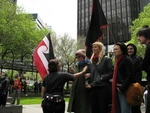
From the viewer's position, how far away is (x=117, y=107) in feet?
14.6

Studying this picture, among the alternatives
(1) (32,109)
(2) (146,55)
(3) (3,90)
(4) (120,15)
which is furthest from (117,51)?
(4) (120,15)

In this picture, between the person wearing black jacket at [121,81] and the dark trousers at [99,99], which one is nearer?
the person wearing black jacket at [121,81]

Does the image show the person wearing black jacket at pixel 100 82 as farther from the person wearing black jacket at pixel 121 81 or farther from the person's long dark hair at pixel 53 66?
the person's long dark hair at pixel 53 66

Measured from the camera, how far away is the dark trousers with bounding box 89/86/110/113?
466 cm

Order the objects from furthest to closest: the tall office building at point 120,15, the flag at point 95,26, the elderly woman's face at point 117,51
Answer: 1. the tall office building at point 120,15
2. the flag at point 95,26
3. the elderly woman's face at point 117,51

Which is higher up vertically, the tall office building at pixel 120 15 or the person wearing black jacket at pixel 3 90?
the tall office building at pixel 120 15

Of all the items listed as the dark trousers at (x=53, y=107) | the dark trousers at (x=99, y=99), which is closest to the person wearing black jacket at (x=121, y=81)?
the dark trousers at (x=99, y=99)

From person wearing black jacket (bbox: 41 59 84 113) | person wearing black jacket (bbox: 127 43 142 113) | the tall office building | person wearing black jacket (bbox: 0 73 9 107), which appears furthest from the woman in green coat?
the tall office building

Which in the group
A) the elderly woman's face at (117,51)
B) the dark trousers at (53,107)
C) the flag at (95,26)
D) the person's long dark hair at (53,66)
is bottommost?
the dark trousers at (53,107)

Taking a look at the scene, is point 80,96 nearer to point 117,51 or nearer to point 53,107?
point 53,107

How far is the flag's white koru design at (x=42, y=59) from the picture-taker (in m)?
7.55

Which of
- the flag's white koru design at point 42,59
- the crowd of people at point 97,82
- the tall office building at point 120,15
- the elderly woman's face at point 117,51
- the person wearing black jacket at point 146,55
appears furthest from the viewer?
the tall office building at point 120,15

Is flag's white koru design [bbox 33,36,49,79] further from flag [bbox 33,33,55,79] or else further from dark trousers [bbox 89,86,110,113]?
dark trousers [bbox 89,86,110,113]

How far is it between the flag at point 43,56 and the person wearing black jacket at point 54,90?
2.67 metres
